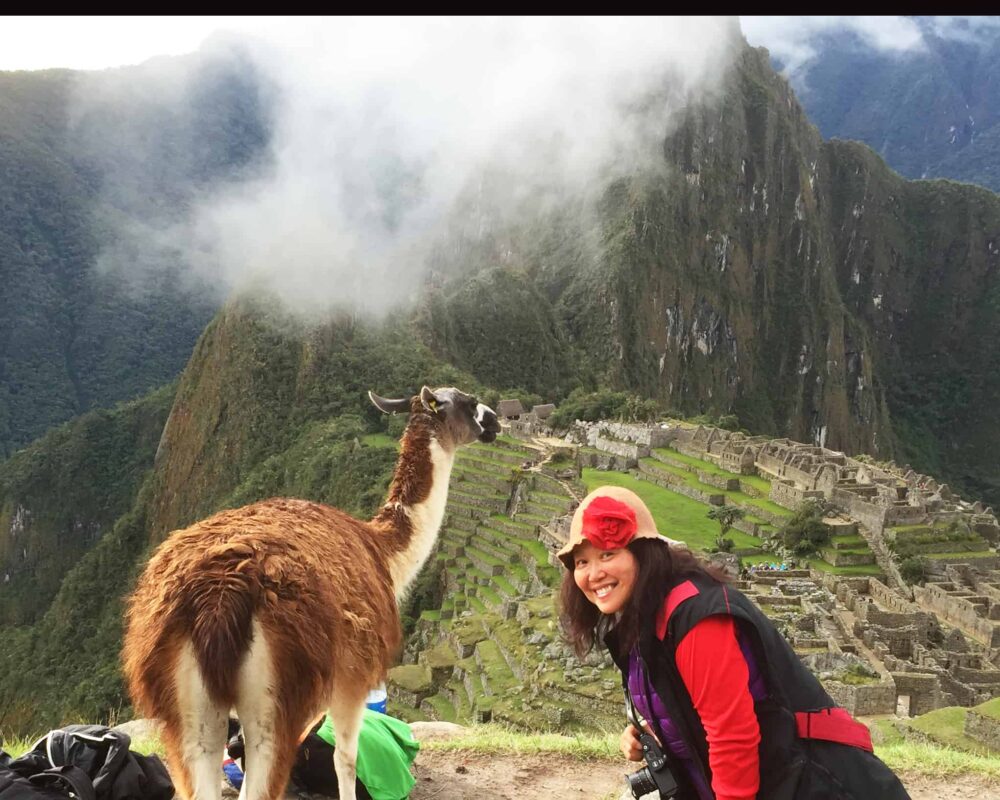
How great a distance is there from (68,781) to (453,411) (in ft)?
6.76

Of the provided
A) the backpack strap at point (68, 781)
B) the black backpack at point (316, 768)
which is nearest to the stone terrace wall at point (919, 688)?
the black backpack at point (316, 768)

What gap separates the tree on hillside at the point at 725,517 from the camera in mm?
16891

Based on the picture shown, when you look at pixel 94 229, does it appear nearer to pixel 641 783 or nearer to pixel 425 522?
pixel 425 522

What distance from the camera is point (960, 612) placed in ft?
45.2

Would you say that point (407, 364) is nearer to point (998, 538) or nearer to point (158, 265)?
point (998, 538)

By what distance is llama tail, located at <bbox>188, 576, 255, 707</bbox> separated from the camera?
1860mm

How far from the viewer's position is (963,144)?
429 ft

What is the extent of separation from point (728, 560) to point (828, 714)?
14027 mm

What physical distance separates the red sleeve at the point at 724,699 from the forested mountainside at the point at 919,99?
147m

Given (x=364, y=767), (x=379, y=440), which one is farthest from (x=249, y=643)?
(x=379, y=440)

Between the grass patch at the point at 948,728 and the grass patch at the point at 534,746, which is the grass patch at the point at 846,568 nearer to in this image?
the grass patch at the point at 948,728

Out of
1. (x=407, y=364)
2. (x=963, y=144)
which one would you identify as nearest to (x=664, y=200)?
(x=407, y=364)

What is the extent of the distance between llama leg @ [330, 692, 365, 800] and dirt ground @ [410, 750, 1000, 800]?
0.55 meters

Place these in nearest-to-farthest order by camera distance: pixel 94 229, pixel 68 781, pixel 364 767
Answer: pixel 68 781 → pixel 364 767 → pixel 94 229
